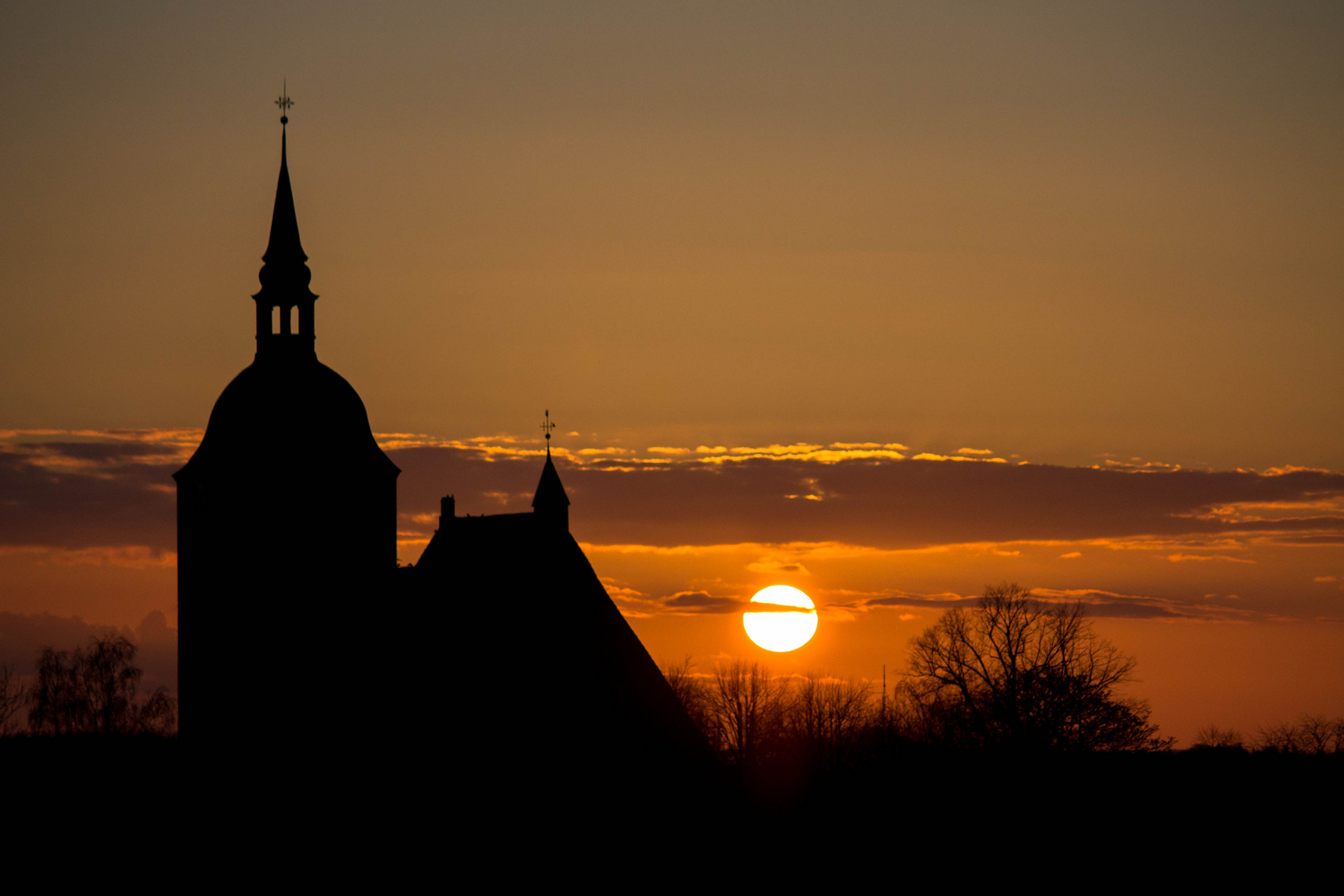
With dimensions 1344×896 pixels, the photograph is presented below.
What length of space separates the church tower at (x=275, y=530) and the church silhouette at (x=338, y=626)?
52mm

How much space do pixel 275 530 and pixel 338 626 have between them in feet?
11.2

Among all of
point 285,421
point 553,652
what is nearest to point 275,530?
point 285,421

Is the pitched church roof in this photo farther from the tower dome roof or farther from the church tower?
the tower dome roof

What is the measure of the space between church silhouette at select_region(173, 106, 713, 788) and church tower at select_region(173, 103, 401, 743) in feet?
0.17

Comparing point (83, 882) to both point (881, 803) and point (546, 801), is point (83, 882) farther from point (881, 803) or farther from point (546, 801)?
point (881, 803)

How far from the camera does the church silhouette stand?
138 ft

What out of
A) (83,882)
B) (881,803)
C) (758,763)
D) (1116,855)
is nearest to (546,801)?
(83,882)

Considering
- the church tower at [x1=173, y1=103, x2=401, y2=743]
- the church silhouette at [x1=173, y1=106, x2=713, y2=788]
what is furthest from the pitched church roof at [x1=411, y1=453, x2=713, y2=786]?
the church tower at [x1=173, y1=103, x2=401, y2=743]

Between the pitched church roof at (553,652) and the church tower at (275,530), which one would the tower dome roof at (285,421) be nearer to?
the church tower at (275,530)

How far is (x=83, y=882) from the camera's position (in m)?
43.6

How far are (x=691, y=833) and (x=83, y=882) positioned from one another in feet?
59.4

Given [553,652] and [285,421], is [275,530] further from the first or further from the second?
[553,652]

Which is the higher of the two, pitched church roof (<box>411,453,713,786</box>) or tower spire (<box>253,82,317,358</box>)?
tower spire (<box>253,82,317,358</box>)

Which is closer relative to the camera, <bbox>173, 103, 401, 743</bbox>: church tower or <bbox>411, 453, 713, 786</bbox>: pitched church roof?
<bbox>173, 103, 401, 743</bbox>: church tower
